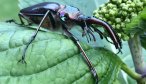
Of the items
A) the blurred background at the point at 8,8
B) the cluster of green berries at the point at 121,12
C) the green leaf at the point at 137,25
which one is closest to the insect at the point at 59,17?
the cluster of green berries at the point at 121,12

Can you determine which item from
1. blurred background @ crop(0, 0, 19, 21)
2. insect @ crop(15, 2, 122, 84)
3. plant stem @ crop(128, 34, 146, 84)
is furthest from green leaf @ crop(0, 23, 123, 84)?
blurred background @ crop(0, 0, 19, 21)

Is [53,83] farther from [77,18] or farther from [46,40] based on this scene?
[77,18]

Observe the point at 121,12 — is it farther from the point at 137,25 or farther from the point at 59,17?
the point at 59,17

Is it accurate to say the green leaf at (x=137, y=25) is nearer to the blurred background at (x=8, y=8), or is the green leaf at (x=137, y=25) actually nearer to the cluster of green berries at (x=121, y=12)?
the cluster of green berries at (x=121, y=12)

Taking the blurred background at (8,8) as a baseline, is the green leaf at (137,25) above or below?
above

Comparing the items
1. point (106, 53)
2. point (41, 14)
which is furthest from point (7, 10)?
point (106, 53)

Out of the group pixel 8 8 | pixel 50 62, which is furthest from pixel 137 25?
pixel 8 8
